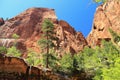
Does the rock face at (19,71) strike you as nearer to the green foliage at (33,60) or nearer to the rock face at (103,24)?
the green foliage at (33,60)

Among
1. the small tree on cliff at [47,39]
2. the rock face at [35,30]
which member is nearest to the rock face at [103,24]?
the rock face at [35,30]

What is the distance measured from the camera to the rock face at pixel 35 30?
268 feet

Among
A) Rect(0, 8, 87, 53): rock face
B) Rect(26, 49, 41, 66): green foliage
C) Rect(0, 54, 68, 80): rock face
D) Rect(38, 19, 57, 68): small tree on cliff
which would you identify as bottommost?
Rect(0, 54, 68, 80): rock face

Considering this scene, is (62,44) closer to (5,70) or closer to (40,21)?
(40,21)

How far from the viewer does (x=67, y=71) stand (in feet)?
150

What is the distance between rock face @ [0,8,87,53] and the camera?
81.8 meters

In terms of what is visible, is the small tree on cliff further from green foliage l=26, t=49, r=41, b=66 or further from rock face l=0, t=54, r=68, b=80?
rock face l=0, t=54, r=68, b=80

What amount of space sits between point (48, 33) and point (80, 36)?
128 feet

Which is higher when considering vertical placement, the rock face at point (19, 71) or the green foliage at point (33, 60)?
the green foliage at point (33, 60)

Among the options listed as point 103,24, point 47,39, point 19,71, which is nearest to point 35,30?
point 103,24

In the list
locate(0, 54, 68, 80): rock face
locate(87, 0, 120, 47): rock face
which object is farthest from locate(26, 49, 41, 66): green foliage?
locate(87, 0, 120, 47): rock face

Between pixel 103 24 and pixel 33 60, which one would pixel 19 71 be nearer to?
pixel 33 60

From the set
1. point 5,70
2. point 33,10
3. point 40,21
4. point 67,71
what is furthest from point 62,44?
point 5,70

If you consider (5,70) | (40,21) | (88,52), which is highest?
(40,21)
